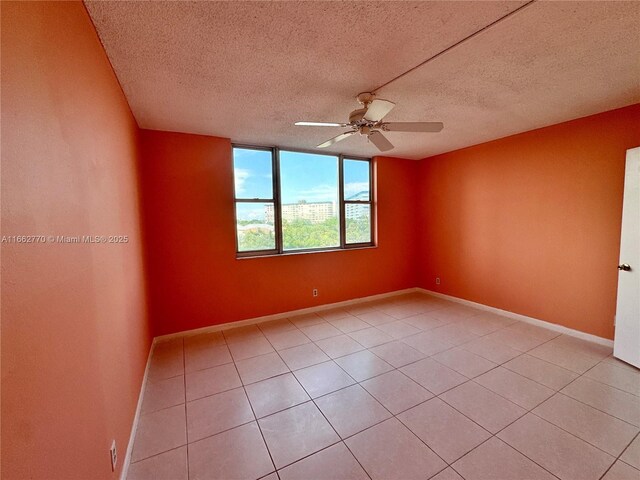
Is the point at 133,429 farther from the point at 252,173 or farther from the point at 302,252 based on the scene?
the point at 252,173

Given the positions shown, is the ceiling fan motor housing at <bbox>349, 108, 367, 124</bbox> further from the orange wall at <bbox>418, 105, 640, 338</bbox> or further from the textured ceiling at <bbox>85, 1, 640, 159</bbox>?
the orange wall at <bbox>418, 105, 640, 338</bbox>

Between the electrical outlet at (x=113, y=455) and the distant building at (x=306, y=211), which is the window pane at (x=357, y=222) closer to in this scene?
the distant building at (x=306, y=211)

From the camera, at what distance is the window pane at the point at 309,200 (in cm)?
388

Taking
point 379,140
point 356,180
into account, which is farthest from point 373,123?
point 356,180

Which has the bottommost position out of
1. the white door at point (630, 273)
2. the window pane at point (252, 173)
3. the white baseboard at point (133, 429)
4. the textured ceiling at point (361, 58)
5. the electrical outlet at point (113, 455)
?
the white baseboard at point (133, 429)

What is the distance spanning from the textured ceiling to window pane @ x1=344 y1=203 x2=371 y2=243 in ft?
5.95

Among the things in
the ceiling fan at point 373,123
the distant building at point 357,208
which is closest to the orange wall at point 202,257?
the distant building at point 357,208

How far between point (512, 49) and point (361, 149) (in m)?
2.46

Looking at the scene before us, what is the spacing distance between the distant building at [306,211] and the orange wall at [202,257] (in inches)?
21.9

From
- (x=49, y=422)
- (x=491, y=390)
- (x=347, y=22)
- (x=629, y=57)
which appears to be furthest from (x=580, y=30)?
(x=49, y=422)

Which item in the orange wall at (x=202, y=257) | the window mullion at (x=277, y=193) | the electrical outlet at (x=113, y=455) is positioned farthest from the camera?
the window mullion at (x=277, y=193)

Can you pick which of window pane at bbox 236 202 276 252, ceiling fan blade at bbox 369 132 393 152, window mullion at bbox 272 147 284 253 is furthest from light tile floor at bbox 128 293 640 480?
ceiling fan blade at bbox 369 132 393 152

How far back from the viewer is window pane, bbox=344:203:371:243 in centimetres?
445

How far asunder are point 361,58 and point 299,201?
2.39 m
